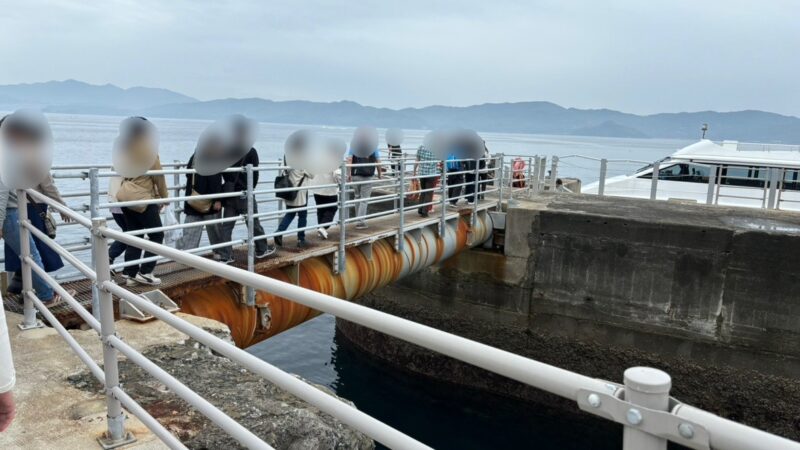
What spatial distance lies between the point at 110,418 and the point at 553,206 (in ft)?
34.6

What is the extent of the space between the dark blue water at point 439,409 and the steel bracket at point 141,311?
5.87 metres

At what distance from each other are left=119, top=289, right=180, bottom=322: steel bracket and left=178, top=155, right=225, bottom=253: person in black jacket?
1.01 m

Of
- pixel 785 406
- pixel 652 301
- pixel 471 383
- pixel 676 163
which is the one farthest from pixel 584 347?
pixel 676 163

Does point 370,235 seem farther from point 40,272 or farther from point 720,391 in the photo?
point 720,391

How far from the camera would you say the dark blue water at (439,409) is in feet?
32.2

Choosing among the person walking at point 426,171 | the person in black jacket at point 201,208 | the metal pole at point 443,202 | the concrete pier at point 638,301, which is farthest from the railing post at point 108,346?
the concrete pier at point 638,301

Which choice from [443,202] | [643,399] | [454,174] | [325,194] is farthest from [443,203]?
[643,399]

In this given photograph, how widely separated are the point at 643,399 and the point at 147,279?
4895mm

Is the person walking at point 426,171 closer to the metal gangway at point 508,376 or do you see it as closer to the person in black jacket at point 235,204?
the person in black jacket at point 235,204

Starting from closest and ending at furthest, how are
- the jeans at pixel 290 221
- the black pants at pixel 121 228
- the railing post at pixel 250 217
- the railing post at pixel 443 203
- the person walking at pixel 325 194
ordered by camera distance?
the railing post at pixel 250 217 → the black pants at pixel 121 228 → the jeans at pixel 290 221 → the person walking at pixel 325 194 → the railing post at pixel 443 203

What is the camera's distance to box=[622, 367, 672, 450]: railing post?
3.76 ft

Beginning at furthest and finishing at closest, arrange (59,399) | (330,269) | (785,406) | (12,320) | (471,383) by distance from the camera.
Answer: (471,383) < (785,406) < (330,269) < (12,320) < (59,399)

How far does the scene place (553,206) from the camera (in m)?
12.3

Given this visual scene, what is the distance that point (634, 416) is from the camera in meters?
1.16
